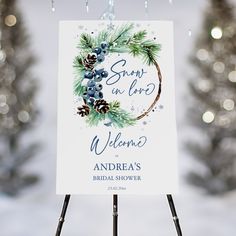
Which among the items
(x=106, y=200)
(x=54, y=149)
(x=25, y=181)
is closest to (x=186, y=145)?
(x=106, y=200)

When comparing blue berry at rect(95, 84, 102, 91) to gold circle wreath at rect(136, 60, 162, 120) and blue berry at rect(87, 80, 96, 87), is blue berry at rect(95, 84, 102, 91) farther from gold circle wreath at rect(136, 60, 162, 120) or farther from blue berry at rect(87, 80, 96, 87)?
gold circle wreath at rect(136, 60, 162, 120)

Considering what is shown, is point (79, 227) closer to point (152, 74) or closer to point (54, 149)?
point (54, 149)

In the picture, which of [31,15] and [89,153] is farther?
[31,15]

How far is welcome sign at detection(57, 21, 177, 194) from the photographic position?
1867 mm

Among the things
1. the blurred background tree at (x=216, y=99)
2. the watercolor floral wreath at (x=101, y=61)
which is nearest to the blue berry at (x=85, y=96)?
the watercolor floral wreath at (x=101, y=61)

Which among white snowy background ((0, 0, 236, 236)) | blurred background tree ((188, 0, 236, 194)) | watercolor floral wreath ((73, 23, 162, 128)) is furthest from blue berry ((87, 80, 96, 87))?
blurred background tree ((188, 0, 236, 194))

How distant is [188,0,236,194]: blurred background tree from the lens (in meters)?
2.70

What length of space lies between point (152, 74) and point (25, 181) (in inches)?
44.4

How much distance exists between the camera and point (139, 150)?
1.88 m

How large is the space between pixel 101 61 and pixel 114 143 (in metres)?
0.32

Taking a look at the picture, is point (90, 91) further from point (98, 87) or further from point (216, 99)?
point (216, 99)

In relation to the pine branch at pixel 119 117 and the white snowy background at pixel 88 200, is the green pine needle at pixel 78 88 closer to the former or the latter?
the pine branch at pixel 119 117

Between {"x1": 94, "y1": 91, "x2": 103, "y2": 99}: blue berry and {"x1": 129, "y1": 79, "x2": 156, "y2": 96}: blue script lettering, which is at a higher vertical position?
{"x1": 129, "y1": 79, "x2": 156, "y2": 96}: blue script lettering

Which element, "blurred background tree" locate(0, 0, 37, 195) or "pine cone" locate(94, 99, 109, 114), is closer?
"pine cone" locate(94, 99, 109, 114)
